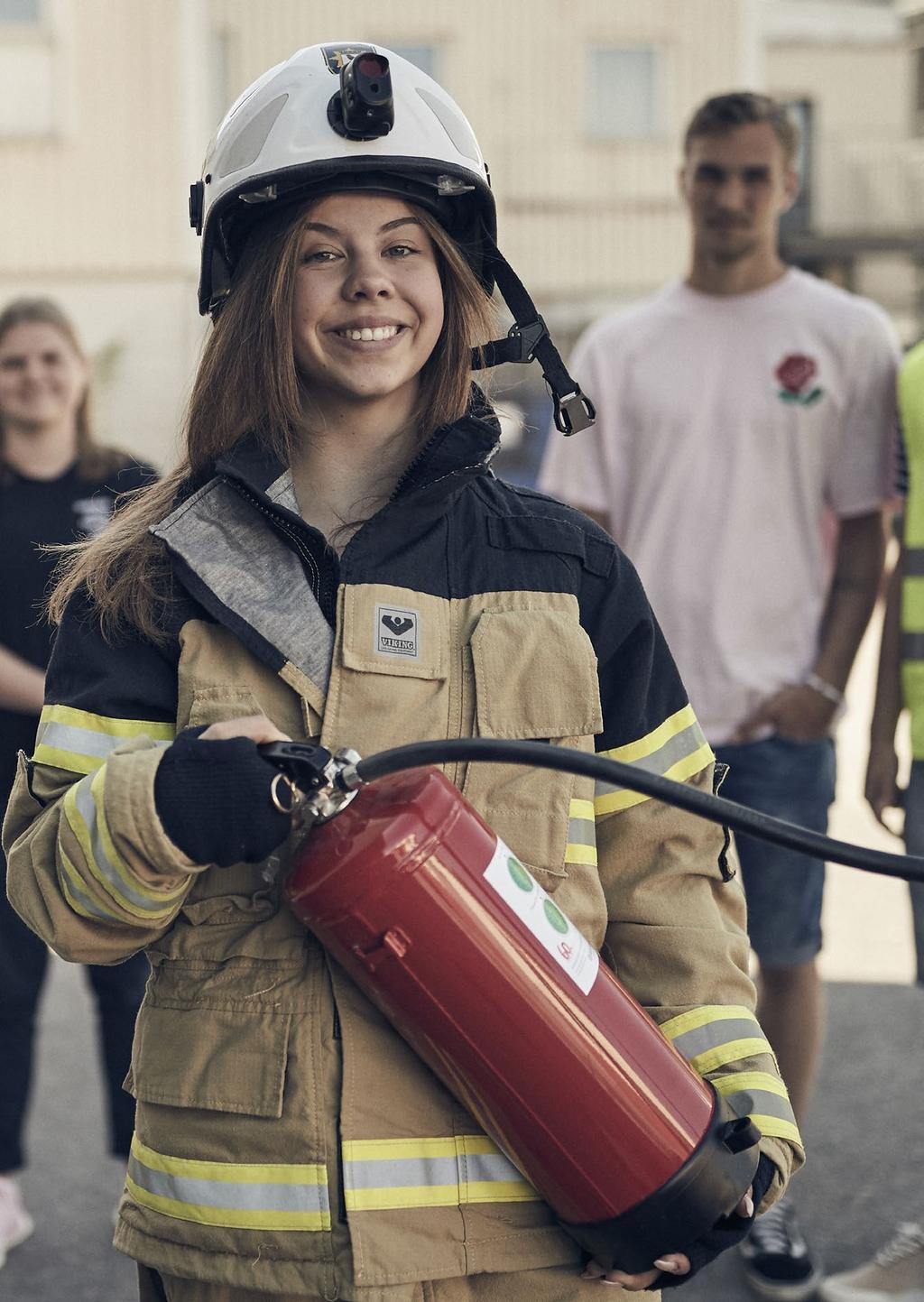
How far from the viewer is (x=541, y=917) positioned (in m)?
1.78

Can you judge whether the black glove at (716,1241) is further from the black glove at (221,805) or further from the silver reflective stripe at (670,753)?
the black glove at (221,805)

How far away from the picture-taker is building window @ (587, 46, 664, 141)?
50.9 feet

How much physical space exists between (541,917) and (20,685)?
2.43 meters

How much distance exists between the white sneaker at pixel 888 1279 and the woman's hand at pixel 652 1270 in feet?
6.15

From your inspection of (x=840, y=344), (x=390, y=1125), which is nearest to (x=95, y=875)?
(x=390, y=1125)

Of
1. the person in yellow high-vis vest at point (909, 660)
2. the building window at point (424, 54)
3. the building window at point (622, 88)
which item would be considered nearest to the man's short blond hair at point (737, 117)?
the person in yellow high-vis vest at point (909, 660)

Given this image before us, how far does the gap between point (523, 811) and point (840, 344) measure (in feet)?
7.44

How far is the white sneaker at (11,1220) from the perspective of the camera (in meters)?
3.77

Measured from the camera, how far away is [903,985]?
17.6 ft

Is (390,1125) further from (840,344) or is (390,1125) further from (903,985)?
(903,985)

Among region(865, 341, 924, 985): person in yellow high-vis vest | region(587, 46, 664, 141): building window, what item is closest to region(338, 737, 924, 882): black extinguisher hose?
region(865, 341, 924, 985): person in yellow high-vis vest

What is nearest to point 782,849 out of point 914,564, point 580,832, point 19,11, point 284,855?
point 914,564

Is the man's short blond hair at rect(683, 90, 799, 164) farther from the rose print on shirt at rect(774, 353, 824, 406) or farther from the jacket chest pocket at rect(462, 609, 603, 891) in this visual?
the jacket chest pocket at rect(462, 609, 603, 891)

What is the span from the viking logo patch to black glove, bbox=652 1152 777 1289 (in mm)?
690
